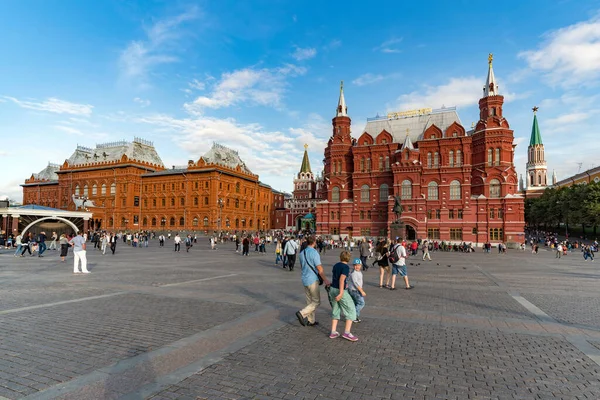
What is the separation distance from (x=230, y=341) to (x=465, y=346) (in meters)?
4.40

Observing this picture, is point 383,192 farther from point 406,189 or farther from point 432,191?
point 432,191

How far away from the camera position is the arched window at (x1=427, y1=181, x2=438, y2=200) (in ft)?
190

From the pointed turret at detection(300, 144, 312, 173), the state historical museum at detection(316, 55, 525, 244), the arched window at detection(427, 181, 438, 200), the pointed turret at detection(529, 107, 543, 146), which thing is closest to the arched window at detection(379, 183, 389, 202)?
the state historical museum at detection(316, 55, 525, 244)

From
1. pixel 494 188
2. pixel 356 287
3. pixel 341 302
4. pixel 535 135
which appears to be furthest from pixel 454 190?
pixel 535 135

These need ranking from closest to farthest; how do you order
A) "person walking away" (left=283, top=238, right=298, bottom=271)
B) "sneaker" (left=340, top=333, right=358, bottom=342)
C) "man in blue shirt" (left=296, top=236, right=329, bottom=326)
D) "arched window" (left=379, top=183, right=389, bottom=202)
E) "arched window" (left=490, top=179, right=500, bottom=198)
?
1. "sneaker" (left=340, top=333, right=358, bottom=342)
2. "man in blue shirt" (left=296, top=236, right=329, bottom=326)
3. "person walking away" (left=283, top=238, right=298, bottom=271)
4. "arched window" (left=490, top=179, right=500, bottom=198)
5. "arched window" (left=379, top=183, right=389, bottom=202)

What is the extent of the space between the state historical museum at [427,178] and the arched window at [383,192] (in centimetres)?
16

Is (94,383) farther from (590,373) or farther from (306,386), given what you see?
(590,373)

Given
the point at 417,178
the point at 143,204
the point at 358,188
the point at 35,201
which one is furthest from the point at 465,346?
the point at 35,201

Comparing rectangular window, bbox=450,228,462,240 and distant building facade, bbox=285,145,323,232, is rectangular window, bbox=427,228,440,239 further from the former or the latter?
distant building facade, bbox=285,145,323,232

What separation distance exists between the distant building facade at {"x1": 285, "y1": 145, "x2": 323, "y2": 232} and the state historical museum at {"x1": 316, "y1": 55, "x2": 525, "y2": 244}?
44779mm

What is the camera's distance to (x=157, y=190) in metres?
79.1

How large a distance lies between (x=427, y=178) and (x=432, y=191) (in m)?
2.20

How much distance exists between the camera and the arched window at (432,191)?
57.8 m

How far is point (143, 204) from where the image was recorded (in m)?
80.9
